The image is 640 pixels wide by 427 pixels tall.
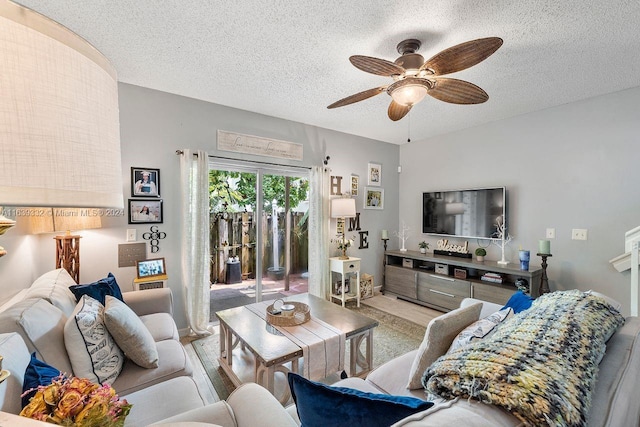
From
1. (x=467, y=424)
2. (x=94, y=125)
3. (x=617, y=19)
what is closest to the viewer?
(x=94, y=125)

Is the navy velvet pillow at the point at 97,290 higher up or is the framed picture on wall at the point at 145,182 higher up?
the framed picture on wall at the point at 145,182

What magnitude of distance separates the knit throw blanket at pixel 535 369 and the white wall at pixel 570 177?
2.49 metres

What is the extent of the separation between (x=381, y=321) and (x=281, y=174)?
7.34ft

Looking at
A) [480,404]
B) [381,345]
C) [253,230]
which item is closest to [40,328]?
[480,404]

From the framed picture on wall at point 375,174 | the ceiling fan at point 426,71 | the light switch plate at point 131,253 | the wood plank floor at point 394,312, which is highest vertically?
the ceiling fan at point 426,71

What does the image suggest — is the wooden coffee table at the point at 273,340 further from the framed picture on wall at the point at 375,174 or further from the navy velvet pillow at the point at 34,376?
the framed picture on wall at the point at 375,174

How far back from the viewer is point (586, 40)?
1925 mm

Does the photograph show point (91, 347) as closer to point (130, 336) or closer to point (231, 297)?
point (130, 336)

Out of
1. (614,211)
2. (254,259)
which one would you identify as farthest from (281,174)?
(614,211)

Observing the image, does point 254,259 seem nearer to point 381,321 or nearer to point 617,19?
point 381,321

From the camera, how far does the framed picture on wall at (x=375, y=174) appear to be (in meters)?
4.51

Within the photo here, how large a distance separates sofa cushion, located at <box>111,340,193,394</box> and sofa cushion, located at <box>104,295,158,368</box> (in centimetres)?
Result: 4

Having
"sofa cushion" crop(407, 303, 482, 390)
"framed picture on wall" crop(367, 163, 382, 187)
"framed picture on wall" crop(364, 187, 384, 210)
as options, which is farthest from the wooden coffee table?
"framed picture on wall" crop(367, 163, 382, 187)

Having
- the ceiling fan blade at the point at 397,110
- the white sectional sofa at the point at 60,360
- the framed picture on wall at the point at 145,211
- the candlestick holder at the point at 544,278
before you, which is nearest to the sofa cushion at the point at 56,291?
the white sectional sofa at the point at 60,360
